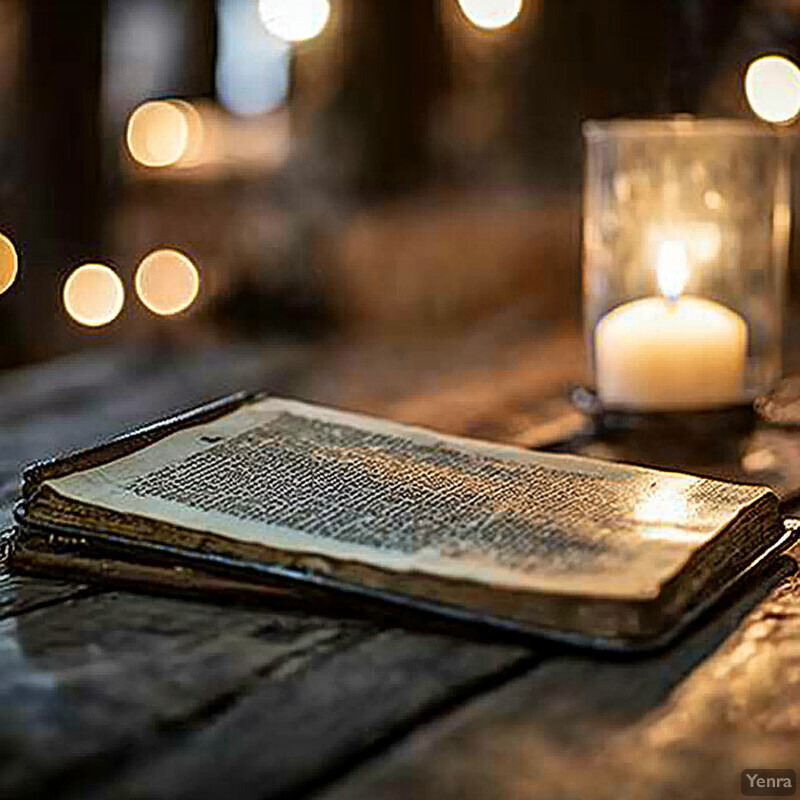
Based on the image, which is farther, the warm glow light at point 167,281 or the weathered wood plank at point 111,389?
the warm glow light at point 167,281

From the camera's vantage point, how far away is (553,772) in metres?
0.62

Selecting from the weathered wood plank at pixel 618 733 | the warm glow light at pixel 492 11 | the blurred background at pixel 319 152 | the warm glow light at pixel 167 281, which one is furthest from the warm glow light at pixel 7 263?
the weathered wood plank at pixel 618 733

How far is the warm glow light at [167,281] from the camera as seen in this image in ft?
7.49

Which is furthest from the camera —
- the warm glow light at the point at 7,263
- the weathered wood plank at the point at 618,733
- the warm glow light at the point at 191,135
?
the warm glow light at the point at 191,135

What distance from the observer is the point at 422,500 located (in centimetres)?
87

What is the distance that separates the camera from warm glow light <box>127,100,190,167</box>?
284cm

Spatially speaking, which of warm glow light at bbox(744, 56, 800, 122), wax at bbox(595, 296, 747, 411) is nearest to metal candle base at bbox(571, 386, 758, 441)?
wax at bbox(595, 296, 747, 411)

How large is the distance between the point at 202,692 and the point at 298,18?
184 centimetres

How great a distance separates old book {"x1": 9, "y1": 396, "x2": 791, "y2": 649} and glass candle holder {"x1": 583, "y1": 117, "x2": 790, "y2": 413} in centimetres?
33

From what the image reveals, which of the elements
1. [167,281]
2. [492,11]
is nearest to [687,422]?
[492,11]

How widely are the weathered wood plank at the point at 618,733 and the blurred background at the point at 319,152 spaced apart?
1052 mm

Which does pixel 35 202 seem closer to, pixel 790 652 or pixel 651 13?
pixel 651 13

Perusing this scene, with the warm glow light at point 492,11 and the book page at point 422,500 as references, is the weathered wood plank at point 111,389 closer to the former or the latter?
the book page at point 422,500

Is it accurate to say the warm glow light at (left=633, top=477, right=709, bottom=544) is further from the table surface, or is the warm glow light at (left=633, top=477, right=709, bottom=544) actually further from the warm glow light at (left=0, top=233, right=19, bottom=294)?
the warm glow light at (left=0, top=233, right=19, bottom=294)
